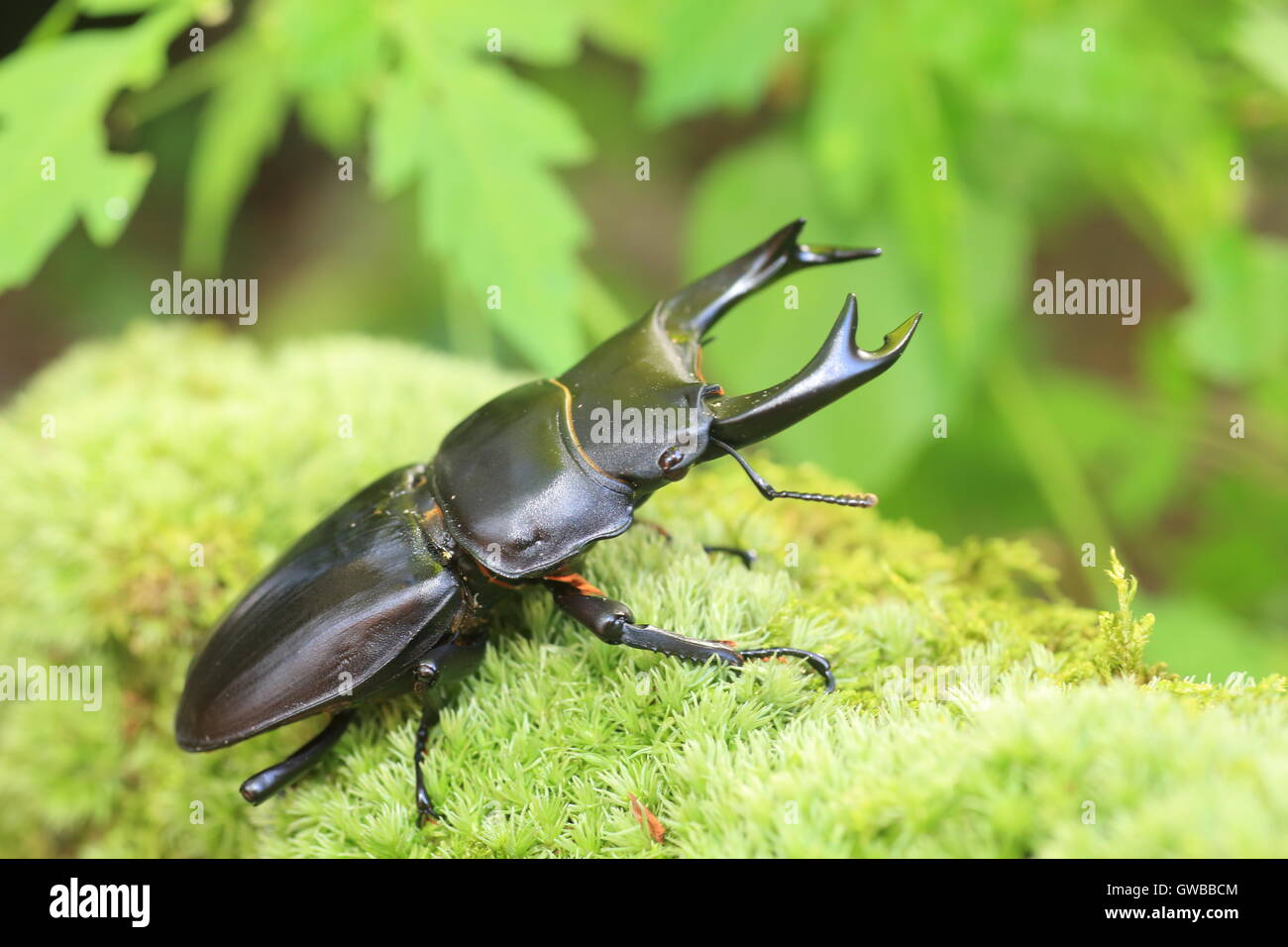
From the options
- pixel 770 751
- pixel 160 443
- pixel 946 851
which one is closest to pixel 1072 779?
pixel 946 851

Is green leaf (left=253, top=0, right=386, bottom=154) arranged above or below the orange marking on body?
above

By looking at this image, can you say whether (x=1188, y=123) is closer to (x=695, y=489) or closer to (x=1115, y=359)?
(x=695, y=489)

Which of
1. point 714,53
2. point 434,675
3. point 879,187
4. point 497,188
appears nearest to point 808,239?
point 879,187

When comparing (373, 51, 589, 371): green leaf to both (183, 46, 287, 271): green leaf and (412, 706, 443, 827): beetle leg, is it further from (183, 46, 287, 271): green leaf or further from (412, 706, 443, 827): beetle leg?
(183, 46, 287, 271): green leaf

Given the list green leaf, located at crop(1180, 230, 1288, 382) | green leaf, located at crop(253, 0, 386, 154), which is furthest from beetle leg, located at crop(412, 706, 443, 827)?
green leaf, located at crop(1180, 230, 1288, 382)

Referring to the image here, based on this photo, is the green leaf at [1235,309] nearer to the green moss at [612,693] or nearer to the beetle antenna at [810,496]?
the green moss at [612,693]

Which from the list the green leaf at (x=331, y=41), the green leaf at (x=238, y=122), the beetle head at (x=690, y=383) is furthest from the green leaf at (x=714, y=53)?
the green leaf at (x=238, y=122)

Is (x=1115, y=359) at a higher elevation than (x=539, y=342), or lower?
higher
